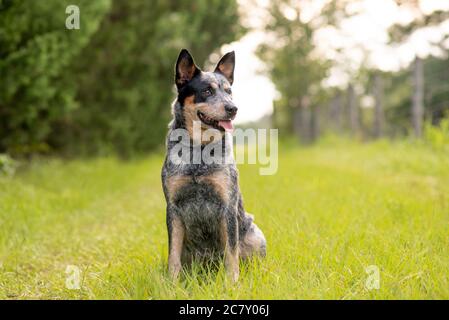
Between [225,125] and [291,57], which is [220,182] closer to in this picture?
[225,125]

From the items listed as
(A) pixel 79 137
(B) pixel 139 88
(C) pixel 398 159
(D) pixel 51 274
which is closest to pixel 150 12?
(B) pixel 139 88

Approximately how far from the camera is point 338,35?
2272 cm

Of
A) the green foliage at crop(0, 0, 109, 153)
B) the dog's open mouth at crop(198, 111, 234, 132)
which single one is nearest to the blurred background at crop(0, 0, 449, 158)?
Result: the green foliage at crop(0, 0, 109, 153)

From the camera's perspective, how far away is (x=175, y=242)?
3.56 meters

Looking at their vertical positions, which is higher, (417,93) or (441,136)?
(417,93)

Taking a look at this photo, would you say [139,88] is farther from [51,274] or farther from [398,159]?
[51,274]

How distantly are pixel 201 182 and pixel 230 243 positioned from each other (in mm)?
524

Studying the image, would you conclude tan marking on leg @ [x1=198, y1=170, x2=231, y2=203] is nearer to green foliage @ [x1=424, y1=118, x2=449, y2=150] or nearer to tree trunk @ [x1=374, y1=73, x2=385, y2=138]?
green foliage @ [x1=424, y1=118, x2=449, y2=150]

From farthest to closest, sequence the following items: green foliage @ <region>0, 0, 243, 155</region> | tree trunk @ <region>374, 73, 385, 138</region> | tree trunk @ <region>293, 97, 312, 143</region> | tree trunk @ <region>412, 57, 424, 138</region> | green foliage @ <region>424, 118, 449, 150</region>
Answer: tree trunk @ <region>293, 97, 312, 143</region>
tree trunk @ <region>374, 73, 385, 138</region>
tree trunk @ <region>412, 57, 424, 138</region>
green foliage @ <region>424, 118, 449, 150</region>
green foliage @ <region>0, 0, 243, 155</region>

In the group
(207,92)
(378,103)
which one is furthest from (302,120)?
(207,92)

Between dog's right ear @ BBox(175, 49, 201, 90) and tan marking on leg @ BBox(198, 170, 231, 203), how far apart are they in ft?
2.61

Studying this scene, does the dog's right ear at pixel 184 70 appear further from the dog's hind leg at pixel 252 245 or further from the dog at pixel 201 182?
the dog's hind leg at pixel 252 245

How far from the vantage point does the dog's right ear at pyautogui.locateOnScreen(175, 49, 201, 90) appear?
3614 mm
